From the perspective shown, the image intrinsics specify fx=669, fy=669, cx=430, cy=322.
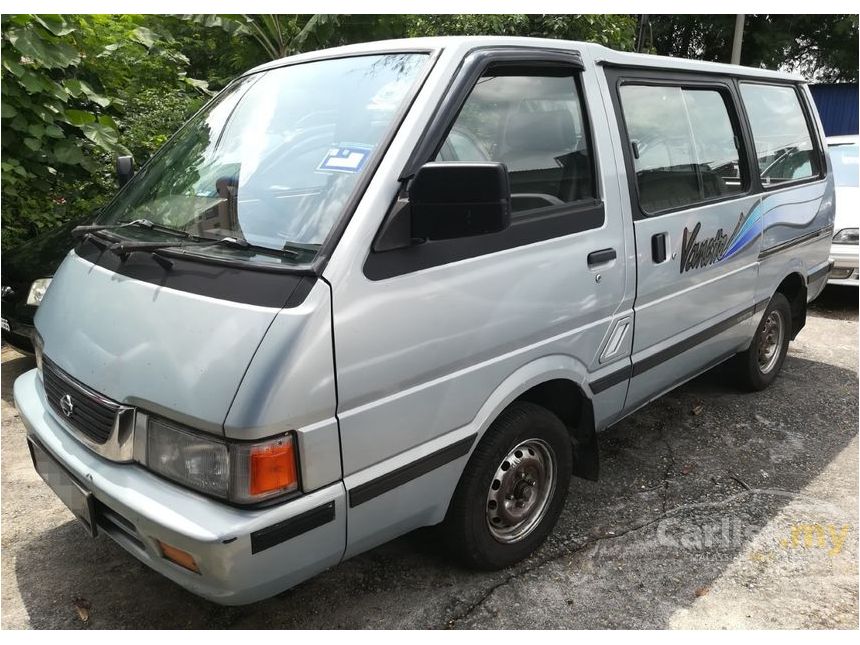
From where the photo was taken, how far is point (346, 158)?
88.4 inches

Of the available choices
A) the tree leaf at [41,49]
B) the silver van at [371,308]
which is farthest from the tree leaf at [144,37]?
the silver van at [371,308]

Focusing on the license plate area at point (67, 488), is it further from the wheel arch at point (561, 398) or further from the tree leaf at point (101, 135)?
the tree leaf at point (101, 135)

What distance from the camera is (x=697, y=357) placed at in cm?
366

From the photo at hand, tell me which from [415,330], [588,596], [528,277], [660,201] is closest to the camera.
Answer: [415,330]

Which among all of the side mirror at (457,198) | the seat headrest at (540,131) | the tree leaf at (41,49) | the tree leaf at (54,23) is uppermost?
the tree leaf at (54,23)

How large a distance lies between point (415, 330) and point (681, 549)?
1.70 metres

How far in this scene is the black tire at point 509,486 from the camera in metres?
2.52

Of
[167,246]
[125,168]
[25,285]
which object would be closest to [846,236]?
[125,168]

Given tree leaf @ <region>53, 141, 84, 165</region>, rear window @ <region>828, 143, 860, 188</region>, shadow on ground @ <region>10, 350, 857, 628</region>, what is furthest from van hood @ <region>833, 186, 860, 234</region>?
tree leaf @ <region>53, 141, 84, 165</region>

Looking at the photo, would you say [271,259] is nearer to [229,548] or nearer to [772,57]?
[229,548]

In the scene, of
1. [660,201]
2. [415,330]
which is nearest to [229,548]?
[415,330]

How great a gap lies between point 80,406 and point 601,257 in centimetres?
204

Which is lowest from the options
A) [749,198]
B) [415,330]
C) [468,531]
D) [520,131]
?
[468,531]

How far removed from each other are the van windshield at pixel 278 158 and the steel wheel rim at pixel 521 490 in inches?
48.2
